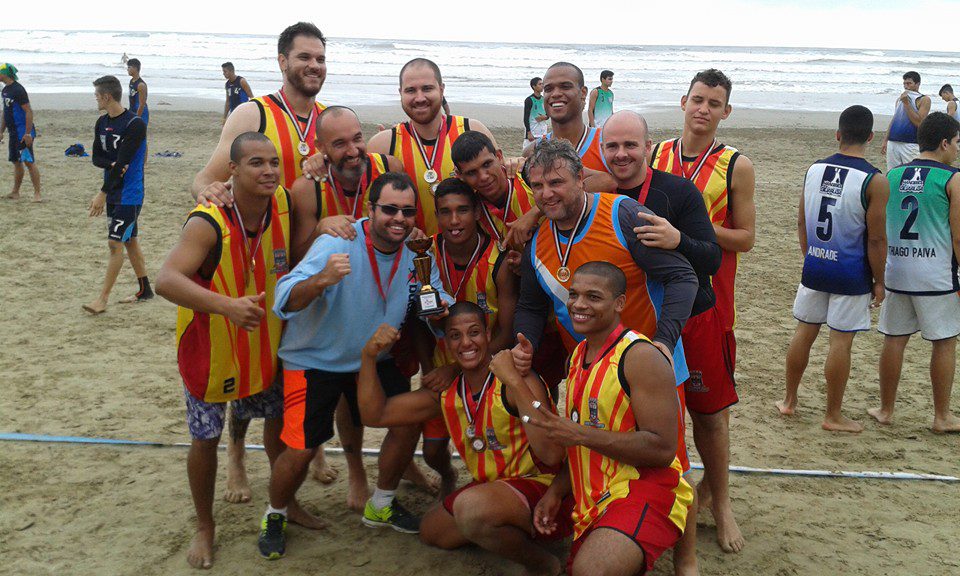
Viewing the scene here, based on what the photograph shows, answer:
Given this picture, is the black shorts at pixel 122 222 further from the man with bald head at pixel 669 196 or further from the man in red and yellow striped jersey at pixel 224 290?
the man with bald head at pixel 669 196

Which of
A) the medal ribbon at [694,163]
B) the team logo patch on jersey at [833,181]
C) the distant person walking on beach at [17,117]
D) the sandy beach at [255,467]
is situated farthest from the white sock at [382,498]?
the distant person walking on beach at [17,117]

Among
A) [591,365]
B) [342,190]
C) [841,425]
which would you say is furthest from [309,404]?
[841,425]

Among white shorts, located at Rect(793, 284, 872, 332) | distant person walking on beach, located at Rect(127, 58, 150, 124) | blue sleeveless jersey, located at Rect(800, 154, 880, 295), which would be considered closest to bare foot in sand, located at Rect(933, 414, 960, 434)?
white shorts, located at Rect(793, 284, 872, 332)

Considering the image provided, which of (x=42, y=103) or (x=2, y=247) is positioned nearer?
(x=2, y=247)

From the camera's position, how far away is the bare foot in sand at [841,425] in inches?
257

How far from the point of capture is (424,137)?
5.13 m

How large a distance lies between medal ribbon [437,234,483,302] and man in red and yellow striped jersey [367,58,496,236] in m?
0.34

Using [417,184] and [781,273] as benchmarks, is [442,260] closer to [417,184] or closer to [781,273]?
[417,184]

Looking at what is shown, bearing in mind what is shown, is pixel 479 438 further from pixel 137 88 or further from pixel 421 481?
pixel 137 88

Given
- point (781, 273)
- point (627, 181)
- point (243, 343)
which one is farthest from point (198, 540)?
point (781, 273)

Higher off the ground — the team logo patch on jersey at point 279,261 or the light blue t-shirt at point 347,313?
the team logo patch on jersey at point 279,261

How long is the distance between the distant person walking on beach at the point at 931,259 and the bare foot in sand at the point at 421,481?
145 inches

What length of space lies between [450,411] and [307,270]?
1.10m

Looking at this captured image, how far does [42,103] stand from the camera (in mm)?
27781
